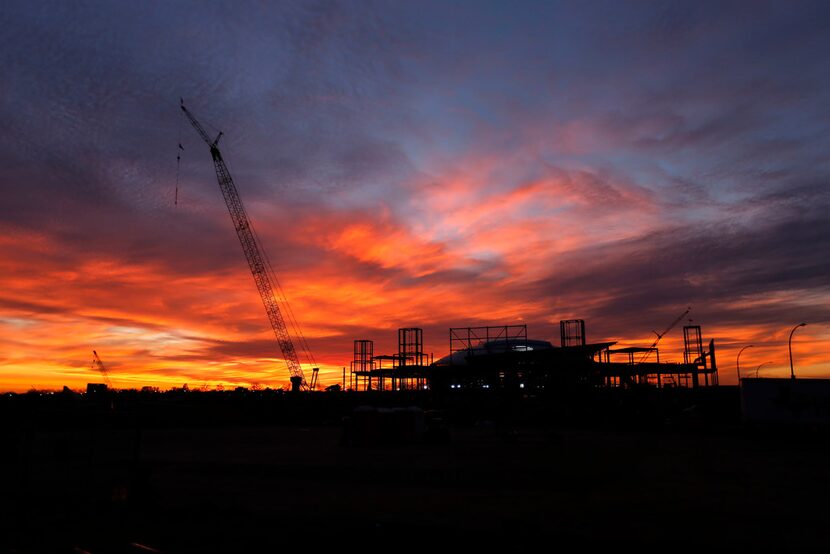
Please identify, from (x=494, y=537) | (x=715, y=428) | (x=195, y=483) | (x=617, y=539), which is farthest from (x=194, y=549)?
(x=715, y=428)

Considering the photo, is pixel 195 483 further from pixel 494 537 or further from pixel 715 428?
pixel 715 428

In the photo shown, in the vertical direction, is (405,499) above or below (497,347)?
below

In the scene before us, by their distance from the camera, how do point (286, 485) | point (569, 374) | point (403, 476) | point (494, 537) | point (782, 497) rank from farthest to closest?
point (569, 374) → point (403, 476) → point (286, 485) → point (782, 497) → point (494, 537)

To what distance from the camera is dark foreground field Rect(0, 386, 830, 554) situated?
47.5 ft

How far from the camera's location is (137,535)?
1477cm

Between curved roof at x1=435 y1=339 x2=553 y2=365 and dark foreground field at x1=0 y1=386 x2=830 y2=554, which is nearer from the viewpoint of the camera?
dark foreground field at x1=0 y1=386 x2=830 y2=554

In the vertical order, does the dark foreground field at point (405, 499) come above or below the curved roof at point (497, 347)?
below

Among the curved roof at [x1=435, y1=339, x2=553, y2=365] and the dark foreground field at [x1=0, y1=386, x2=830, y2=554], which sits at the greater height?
the curved roof at [x1=435, y1=339, x2=553, y2=365]

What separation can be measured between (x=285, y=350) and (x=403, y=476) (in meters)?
106

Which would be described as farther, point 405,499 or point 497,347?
point 497,347

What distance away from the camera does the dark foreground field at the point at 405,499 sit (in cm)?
1447

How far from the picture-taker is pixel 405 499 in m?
20.0

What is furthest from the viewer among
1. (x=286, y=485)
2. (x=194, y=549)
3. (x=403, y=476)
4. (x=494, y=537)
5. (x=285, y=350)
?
(x=285, y=350)

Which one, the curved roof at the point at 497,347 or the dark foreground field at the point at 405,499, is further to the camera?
the curved roof at the point at 497,347
